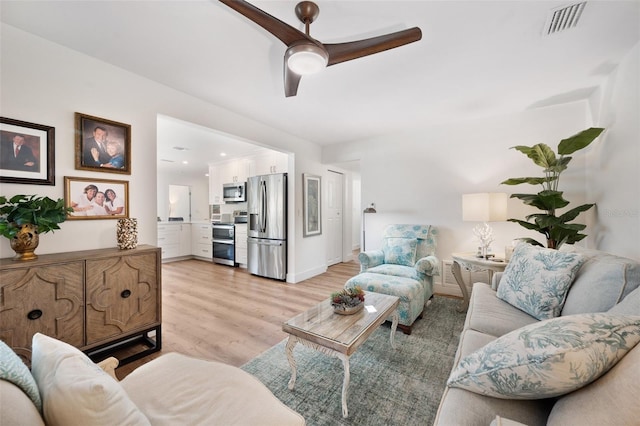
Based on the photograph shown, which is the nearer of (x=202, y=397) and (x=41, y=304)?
(x=202, y=397)

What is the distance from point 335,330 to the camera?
1.58 metres

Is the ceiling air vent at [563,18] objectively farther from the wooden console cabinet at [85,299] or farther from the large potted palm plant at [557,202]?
the wooden console cabinet at [85,299]

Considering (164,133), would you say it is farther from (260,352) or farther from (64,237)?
(260,352)

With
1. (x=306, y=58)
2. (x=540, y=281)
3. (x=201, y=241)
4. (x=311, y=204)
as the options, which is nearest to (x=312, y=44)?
→ (x=306, y=58)

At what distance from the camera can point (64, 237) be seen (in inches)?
74.5

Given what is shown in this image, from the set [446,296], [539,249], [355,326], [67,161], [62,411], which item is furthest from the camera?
[446,296]

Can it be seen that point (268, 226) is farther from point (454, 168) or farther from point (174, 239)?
point (454, 168)

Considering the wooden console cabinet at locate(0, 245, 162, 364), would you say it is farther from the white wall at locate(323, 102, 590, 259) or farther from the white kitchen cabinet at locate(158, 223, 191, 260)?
the white kitchen cabinet at locate(158, 223, 191, 260)

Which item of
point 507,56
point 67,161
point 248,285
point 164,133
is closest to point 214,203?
point 164,133

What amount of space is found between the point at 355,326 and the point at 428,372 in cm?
72

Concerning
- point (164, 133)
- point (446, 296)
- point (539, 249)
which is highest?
point (164, 133)

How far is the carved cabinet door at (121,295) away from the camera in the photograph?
5.85 feet

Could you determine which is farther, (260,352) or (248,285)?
(248,285)

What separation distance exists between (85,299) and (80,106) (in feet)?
4.86
